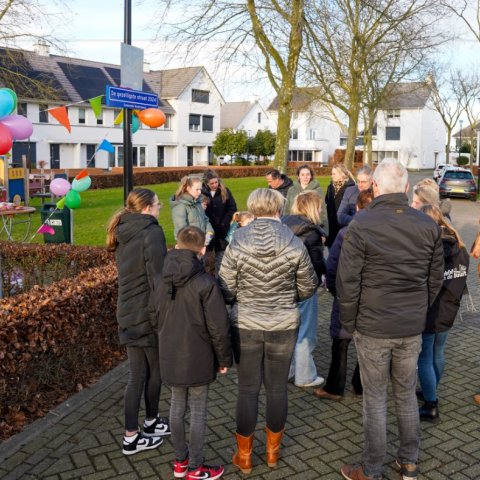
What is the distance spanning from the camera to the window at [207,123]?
189 ft

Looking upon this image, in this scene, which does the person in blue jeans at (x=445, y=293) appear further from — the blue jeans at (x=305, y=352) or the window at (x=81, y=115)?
the window at (x=81, y=115)

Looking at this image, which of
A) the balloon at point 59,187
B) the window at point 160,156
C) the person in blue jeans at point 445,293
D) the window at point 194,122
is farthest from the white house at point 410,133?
the person in blue jeans at point 445,293

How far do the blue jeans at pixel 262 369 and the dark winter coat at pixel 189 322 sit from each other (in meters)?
0.15

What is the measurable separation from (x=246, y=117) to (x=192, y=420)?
71.5 meters

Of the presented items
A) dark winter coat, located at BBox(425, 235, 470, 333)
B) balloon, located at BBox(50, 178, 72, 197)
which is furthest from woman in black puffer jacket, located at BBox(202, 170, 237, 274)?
dark winter coat, located at BBox(425, 235, 470, 333)

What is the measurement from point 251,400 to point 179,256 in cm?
113

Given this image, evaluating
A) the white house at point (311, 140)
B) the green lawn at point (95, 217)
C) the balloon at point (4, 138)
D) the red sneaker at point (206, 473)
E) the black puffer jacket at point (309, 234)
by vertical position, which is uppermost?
the white house at point (311, 140)

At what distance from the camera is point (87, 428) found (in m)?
4.64

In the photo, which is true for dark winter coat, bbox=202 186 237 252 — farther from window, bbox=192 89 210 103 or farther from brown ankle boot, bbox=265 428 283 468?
window, bbox=192 89 210 103

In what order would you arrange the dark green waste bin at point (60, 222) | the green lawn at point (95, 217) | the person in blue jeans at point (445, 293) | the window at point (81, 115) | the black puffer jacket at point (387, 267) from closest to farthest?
1. the black puffer jacket at point (387, 267)
2. the person in blue jeans at point (445, 293)
3. the dark green waste bin at point (60, 222)
4. the green lawn at point (95, 217)
5. the window at point (81, 115)

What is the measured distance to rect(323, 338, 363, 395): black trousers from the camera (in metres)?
5.09

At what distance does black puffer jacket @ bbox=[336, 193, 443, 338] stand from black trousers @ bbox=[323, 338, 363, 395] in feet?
4.80

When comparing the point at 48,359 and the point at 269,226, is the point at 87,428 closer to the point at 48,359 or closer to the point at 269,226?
the point at 48,359

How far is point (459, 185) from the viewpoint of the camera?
2916 cm
